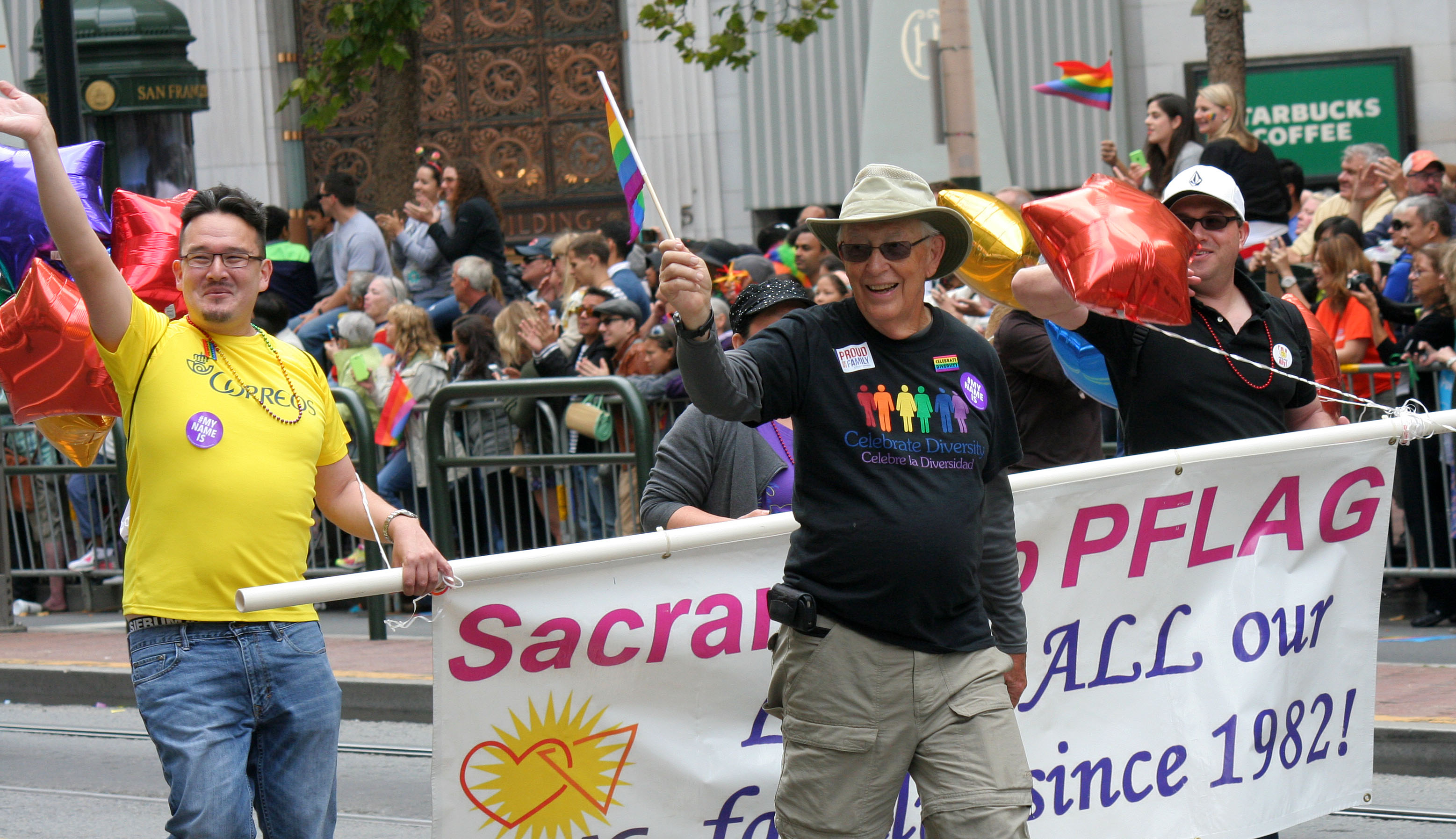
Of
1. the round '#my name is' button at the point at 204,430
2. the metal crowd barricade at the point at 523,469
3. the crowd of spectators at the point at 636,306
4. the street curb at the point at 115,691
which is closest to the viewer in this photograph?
the round '#my name is' button at the point at 204,430

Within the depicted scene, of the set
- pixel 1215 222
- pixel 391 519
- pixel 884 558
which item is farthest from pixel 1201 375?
pixel 391 519

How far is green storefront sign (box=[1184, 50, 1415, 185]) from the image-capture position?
673 inches

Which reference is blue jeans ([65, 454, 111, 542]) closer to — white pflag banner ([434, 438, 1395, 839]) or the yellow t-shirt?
the yellow t-shirt

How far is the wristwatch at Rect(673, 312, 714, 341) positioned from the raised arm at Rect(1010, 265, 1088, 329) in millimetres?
1487

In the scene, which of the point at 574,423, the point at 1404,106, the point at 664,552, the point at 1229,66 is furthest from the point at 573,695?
the point at 1404,106

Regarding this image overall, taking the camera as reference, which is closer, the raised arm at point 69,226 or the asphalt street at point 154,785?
the raised arm at point 69,226

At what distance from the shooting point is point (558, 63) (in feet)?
65.6

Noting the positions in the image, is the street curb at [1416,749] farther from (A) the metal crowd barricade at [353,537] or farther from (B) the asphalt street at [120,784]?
(A) the metal crowd barricade at [353,537]

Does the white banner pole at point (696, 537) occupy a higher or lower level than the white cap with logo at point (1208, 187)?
lower

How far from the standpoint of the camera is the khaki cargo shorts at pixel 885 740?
3652 mm

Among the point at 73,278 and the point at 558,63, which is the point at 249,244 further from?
the point at 558,63

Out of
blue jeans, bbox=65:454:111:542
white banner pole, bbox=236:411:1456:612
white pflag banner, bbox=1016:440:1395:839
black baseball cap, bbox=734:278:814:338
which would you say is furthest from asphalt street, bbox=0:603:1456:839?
black baseball cap, bbox=734:278:814:338

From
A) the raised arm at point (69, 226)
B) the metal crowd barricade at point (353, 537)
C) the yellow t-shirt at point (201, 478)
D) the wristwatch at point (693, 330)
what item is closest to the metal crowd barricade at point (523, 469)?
the metal crowd barricade at point (353, 537)

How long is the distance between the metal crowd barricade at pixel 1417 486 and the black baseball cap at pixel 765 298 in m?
4.20
